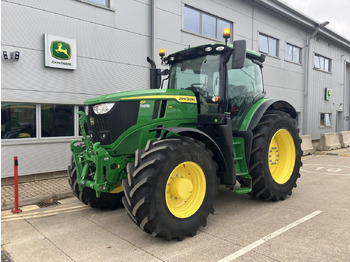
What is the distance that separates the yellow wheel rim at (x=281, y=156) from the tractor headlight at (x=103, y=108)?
122 inches

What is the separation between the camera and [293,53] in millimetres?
16312

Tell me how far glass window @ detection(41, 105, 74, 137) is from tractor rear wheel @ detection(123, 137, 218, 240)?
474cm

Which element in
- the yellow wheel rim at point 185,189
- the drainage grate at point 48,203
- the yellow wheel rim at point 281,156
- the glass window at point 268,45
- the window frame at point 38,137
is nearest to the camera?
the yellow wheel rim at point 185,189

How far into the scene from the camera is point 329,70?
63.9 feet

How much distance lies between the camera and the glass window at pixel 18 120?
6.89m

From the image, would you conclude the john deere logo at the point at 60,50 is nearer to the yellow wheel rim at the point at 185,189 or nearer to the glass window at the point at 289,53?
the yellow wheel rim at the point at 185,189

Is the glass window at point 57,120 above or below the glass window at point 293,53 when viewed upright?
below

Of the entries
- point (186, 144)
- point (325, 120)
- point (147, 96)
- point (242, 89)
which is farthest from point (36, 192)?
point (325, 120)

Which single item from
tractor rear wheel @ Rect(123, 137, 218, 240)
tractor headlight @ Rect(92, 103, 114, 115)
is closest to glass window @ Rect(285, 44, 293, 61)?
tractor rear wheel @ Rect(123, 137, 218, 240)

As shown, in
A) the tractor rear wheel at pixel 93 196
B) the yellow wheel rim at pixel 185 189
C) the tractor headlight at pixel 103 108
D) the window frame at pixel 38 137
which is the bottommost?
the tractor rear wheel at pixel 93 196

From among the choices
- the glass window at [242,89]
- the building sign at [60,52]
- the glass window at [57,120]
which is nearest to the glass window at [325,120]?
the glass window at [242,89]

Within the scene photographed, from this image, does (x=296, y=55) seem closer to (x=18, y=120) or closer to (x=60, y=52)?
(x=60, y=52)

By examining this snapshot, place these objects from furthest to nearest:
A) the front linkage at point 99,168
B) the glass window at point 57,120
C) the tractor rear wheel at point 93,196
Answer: the glass window at point 57,120, the tractor rear wheel at point 93,196, the front linkage at point 99,168

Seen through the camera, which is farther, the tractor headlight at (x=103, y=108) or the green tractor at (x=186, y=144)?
the tractor headlight at (x=103, y=108)
